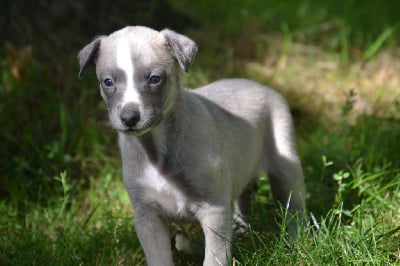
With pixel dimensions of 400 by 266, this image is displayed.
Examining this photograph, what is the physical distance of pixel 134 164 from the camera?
3992mm

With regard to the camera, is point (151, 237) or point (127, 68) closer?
point (127, 68)

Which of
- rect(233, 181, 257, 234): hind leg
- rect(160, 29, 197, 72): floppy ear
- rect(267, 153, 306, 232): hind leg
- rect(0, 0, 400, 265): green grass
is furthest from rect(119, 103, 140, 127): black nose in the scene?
rect(233, 181, 257, 234): hind leg

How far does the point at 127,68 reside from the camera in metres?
3.62

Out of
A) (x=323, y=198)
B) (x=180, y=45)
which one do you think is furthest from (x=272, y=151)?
(x=180, y=45)

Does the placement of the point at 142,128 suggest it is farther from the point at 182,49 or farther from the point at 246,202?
the point at 246,202

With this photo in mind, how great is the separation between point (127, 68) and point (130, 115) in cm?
28

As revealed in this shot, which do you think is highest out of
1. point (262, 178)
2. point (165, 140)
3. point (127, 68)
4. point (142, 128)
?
point (127, 68)

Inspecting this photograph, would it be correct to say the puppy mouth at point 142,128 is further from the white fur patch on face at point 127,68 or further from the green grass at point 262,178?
the green grass at point 262,178

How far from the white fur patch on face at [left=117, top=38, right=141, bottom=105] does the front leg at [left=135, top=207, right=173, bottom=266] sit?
2.43 feet

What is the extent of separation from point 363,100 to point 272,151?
222 centimetres

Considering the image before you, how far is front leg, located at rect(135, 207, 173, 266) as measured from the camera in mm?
3971

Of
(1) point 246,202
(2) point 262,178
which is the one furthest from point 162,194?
(1) point 246,202

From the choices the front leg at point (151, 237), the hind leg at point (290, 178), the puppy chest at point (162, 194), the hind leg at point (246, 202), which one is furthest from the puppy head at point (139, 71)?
the hind leg at point (246, 202)

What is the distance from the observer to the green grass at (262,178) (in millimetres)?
4344
